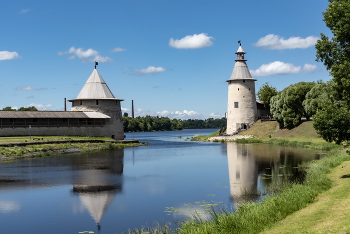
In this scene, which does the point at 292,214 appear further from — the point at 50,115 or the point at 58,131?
Result: the point at 50,115

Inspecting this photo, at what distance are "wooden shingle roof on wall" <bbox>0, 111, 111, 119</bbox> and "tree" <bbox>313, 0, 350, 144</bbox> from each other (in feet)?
113

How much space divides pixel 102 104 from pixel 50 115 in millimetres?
7414

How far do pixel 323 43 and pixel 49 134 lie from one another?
3525 cm

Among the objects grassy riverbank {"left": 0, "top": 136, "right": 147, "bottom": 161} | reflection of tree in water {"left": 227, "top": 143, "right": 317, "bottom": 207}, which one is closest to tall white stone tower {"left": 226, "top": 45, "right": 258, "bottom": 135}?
grassy riverbank {"left": 0, "top": 136, "right": 147, "bottom": 161}

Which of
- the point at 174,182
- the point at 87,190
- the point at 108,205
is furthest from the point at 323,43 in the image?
the point at 87,190

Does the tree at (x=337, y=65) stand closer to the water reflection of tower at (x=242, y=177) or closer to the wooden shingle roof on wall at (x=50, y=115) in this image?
the water reflection of tower at (x=242, y=177)

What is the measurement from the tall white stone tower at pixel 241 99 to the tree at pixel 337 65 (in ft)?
136

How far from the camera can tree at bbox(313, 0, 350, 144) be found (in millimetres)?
13711

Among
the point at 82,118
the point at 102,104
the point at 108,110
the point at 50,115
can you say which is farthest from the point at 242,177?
the point at 102,104

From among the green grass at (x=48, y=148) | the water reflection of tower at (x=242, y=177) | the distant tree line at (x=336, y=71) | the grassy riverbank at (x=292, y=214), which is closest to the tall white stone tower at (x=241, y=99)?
the green grass at (x=48, y=148)

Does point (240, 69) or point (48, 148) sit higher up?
point (240, 69)

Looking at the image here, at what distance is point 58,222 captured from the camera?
11312 millimetres

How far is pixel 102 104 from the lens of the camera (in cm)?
4803

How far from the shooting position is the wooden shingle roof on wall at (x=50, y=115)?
4053 cm
